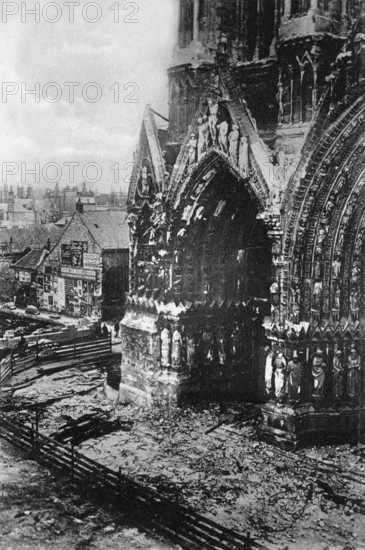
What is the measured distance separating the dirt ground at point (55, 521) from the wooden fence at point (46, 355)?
26.4 ft

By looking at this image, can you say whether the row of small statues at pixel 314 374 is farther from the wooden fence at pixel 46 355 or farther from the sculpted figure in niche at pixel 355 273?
the wooden fence at pixel 46 355

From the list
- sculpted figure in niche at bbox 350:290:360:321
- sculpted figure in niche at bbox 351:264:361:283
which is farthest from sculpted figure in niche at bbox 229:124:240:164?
sculpted figure in niche at bbox 350:290:360:321

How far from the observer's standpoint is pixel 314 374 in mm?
13711

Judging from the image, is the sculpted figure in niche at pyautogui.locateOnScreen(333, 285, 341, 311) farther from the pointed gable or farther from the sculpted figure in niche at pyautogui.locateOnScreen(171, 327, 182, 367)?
the pointed gable

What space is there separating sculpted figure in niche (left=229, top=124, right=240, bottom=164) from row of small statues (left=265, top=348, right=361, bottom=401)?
482 cm

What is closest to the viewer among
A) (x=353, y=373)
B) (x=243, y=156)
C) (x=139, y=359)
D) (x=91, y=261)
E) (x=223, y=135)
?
(x=353, y=373)

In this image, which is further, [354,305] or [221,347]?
[221,347]

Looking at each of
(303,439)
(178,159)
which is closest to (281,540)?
(303,439)

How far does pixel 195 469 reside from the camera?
41.1 feet

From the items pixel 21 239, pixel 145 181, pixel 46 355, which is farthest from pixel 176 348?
pixel 21 239

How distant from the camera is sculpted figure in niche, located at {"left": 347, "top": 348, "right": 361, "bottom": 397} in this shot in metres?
13.9

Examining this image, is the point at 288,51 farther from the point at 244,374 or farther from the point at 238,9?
the point at 244,374

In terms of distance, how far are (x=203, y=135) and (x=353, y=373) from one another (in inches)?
276

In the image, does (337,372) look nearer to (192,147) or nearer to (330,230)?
(330,230)
